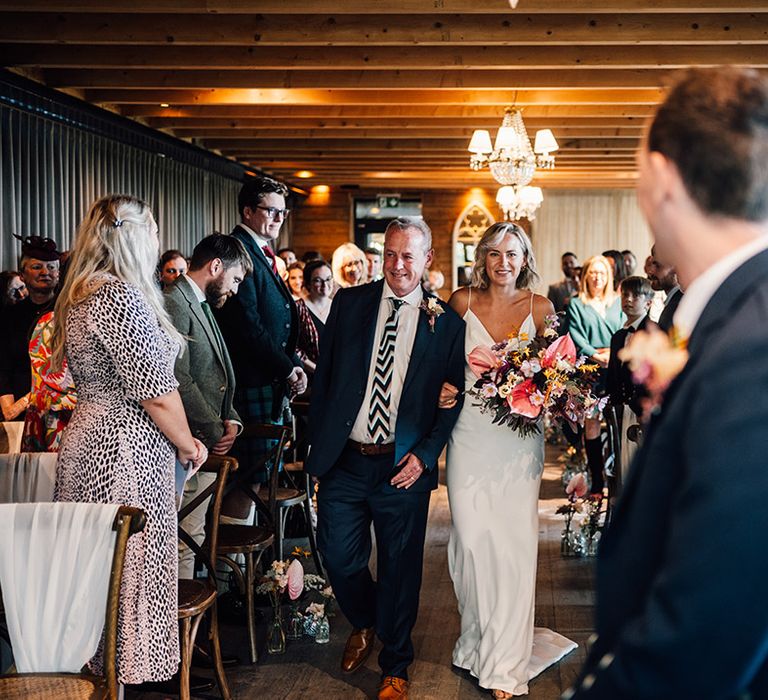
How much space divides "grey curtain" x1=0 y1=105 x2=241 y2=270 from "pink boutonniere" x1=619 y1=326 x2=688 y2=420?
22.1 feet

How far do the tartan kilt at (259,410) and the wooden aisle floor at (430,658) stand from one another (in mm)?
800

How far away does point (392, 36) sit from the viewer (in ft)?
20.4

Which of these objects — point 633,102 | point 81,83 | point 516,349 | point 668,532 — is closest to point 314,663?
point 516,349

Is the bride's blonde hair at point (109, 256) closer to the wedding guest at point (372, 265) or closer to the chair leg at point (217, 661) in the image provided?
the chair leg at point (217, 661)

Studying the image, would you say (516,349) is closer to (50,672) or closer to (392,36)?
(50,672)

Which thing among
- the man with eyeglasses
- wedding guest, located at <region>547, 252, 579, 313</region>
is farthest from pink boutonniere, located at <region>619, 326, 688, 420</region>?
wedding guest, located at <region>547, 252, 579, 313</region>

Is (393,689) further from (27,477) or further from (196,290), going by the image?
(196,290)

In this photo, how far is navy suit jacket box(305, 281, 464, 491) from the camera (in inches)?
140

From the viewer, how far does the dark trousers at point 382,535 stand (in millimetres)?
3627

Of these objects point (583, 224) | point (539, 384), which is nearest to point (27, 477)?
point (539, 384)

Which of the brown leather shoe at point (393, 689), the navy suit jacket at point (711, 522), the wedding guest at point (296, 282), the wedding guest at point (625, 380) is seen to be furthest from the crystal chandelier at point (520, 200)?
the navy suit jacket at point (711, 522)

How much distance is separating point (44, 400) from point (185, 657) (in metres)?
1.61

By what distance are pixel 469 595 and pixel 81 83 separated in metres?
5.62

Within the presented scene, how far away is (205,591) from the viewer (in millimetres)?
3234
